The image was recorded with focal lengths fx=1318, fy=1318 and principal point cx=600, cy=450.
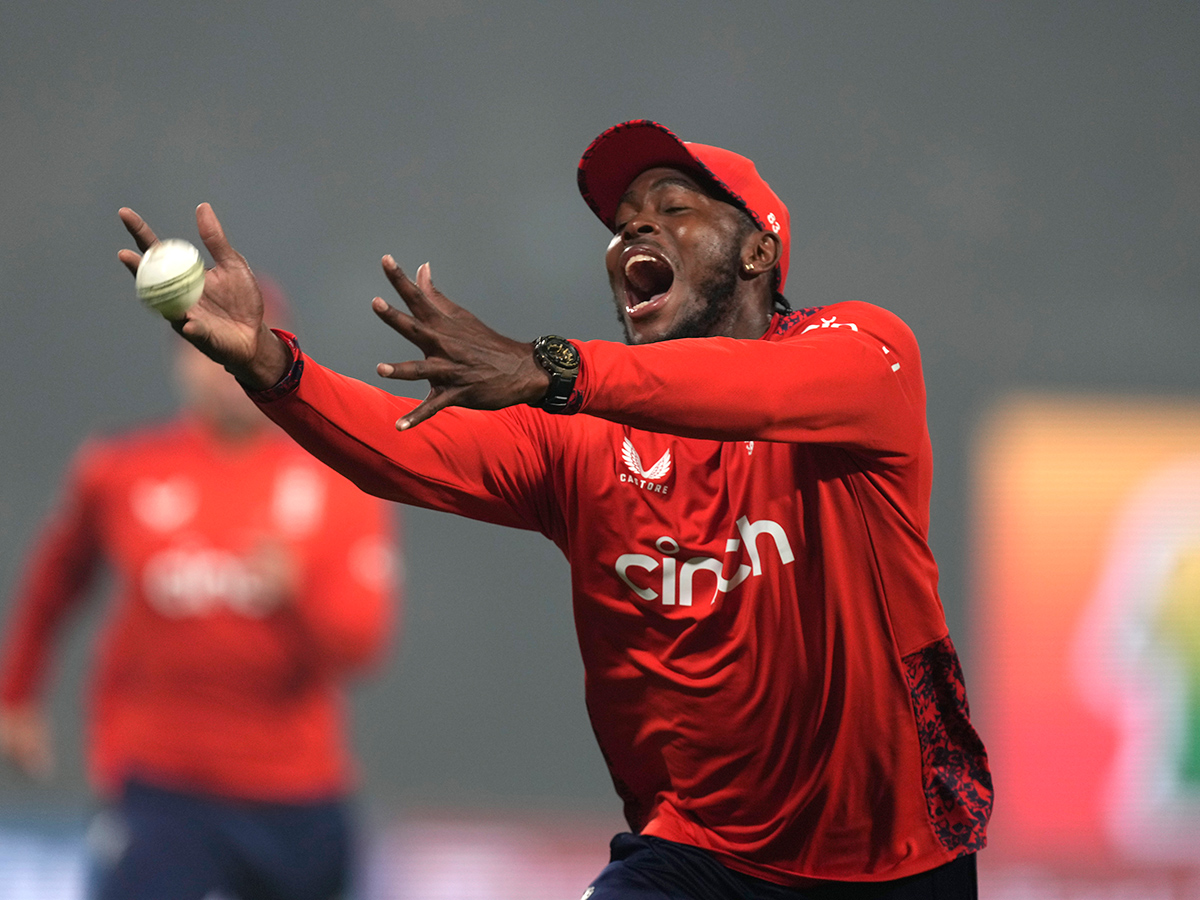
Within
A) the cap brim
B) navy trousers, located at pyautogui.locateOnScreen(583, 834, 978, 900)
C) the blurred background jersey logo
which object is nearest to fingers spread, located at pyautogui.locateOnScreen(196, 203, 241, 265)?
the cap brim

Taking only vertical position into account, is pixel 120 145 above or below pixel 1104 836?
above

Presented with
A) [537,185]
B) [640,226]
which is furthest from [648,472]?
[537,185]

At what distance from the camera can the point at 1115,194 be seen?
694 cm

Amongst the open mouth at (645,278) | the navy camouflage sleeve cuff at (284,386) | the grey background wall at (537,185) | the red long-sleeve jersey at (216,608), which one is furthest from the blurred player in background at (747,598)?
the grey background wall at (537,185)

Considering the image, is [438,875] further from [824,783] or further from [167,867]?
[824,783]

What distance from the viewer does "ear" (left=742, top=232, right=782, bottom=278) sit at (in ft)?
9.54

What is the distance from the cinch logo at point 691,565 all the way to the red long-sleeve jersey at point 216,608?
9.43 ft

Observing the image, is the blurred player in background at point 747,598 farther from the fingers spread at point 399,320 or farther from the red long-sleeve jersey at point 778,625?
the fingers spread at point 399,320

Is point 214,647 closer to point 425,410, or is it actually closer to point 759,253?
point 759,253

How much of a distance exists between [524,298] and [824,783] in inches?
175

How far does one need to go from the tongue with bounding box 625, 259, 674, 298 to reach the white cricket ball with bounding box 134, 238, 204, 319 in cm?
107

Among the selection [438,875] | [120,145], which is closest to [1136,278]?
[438,875]

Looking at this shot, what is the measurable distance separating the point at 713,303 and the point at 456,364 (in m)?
1.08

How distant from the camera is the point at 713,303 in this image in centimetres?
287
